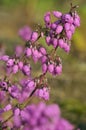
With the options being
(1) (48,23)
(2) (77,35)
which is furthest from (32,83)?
(2) (77,35)

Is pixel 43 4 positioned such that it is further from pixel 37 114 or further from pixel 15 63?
pixel 37 114

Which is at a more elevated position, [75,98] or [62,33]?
[62,33]

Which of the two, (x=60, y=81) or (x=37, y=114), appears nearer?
(x=37, y=114)

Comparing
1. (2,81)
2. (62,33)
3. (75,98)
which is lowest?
(75,98)

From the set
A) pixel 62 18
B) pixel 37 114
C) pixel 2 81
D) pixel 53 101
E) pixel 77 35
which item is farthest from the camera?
pixel 77 35

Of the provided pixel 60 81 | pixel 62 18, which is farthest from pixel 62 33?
pixel 60 81

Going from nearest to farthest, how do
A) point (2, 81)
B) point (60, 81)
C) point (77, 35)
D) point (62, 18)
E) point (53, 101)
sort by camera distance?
point (62, 18) < point (2, 81) < point (53, 101) < point (60, 81) < point (77, 35)
